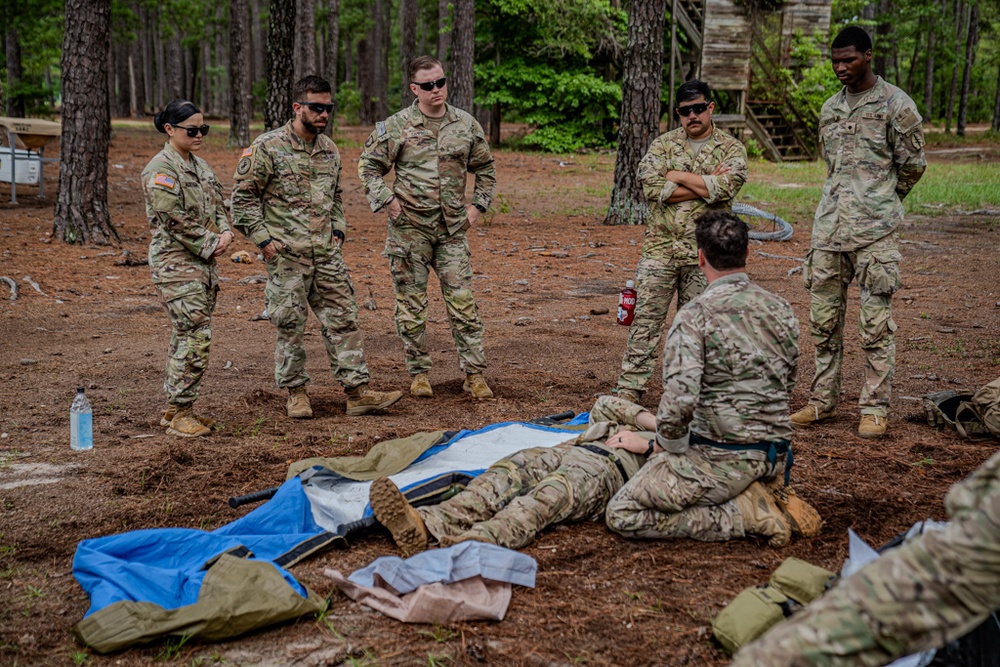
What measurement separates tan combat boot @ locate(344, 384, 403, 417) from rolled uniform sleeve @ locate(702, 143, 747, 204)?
9.21 ft

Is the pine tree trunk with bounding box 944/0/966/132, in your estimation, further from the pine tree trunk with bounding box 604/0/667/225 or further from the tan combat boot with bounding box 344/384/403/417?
the tan combat boot with bounding box 344/384/403/417

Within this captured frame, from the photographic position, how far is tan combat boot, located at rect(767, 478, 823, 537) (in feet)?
14.9

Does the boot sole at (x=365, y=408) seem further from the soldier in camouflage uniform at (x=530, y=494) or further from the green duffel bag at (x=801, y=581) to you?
the green duffel bag at (x=801, y=581)

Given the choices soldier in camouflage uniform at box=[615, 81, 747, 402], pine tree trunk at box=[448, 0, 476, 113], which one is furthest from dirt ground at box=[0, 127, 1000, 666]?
pine tree trunk at box=[448, 0, 476, 113]

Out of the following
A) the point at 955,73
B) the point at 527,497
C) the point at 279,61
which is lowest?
the point at 527,497

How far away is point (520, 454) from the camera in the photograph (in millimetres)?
A: 4898

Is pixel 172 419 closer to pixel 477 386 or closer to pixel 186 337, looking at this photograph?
pixel 186 337

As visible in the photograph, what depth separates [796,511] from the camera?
4582mm

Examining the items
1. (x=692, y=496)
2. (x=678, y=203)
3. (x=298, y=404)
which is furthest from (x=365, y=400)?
(x=692, y=496)

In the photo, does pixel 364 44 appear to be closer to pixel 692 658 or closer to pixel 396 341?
pixel 396 341

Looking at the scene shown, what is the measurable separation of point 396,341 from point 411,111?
272cm

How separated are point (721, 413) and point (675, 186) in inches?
106

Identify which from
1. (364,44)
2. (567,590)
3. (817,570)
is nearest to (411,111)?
(567,590)

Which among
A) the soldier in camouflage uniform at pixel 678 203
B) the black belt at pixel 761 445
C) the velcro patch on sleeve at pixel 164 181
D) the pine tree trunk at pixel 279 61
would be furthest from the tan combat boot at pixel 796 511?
the pine tree trunk at pixel 279 61
